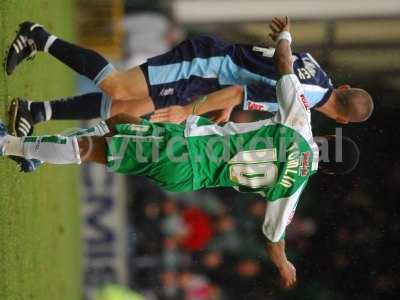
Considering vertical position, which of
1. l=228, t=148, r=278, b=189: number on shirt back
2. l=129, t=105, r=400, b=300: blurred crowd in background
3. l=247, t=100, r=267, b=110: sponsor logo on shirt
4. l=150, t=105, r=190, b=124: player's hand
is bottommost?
l=129, t=105, r=400, b=300: blurred crowd in background

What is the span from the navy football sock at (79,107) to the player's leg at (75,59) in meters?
0.19

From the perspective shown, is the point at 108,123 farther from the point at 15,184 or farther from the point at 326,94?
the point at 326,94

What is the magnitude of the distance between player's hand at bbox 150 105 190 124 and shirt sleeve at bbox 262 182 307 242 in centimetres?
54

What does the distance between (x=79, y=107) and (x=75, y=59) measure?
319 mm

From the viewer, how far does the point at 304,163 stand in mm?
2045

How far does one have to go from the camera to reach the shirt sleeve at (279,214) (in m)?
2.10

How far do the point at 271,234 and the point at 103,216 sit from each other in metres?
1.80

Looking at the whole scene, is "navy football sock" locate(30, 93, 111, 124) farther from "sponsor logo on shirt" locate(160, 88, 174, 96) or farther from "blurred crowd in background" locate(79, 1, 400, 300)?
"blurred crowd in background" locate(79, 1, 400, 300)

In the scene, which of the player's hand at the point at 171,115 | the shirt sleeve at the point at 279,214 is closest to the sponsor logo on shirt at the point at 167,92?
the player's hand at the point at 171,115

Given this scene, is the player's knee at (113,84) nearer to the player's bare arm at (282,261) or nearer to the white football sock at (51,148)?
the white football sock at (51,148)

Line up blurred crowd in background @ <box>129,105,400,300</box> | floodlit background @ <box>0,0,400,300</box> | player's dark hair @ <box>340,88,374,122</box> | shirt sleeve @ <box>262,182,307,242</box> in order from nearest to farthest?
shirt sleeve @ <box>262,182,307,242</box>
player's dark hair @ <box>340,88,374,122</box>
floodlit background @ <box>0,0,400,300</box>
blurred crowd in background @ <box>129,105,400,300</box>

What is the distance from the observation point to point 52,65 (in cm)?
325

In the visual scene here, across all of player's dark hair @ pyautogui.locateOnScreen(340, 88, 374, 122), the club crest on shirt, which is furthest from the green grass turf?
player's dark hair @ pyautogui.locateOnScreen(340, 88, 374, 122)

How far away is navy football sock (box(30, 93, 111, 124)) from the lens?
2.51 metres
